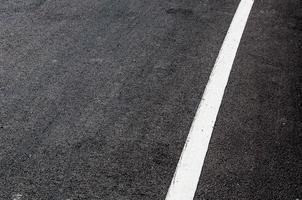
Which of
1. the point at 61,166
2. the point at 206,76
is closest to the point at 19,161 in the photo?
the point at 61,166

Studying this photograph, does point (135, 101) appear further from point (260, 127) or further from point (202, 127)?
point (260, 127)

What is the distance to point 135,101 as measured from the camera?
14.4 feet

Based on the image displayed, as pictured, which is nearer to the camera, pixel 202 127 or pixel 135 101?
pixel 202 127

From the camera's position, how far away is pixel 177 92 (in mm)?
4562

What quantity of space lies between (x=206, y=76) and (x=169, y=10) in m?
2.13

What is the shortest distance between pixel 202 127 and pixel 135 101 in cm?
77

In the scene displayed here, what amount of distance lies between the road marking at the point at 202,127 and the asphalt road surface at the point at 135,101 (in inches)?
2.4

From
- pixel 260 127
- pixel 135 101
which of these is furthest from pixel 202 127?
pixel 135 101

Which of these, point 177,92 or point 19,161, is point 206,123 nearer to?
point 177,92

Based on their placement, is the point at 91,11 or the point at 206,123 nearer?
the point at 206,123

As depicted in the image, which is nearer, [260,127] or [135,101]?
[260,127]

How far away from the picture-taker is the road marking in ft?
11.1

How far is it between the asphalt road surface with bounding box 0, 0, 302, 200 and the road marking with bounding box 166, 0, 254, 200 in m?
0.06

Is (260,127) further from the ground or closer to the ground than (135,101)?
closer to the ground
